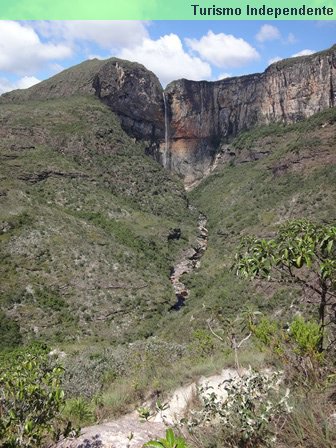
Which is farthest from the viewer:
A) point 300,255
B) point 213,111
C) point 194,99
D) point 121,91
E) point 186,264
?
point 213,111

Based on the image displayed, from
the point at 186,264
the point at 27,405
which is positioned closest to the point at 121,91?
the point at 186,264

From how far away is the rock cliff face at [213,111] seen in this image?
95.1 metres

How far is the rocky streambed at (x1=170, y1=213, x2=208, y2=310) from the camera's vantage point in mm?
50500

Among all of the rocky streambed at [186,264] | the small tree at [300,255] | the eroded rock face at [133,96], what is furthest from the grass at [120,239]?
the eroded rock face at [133,96]

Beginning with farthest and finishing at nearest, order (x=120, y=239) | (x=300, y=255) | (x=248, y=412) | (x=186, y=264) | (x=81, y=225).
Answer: (x=186, y=264)
(x=120, y=239)
(x=81, y=225)
(x=300, y=255)
(x=248, y=412)

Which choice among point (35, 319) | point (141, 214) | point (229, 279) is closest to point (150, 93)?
point (141, 214)

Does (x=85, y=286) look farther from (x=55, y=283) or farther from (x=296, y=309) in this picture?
(x=296, y=309)

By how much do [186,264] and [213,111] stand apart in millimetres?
61009

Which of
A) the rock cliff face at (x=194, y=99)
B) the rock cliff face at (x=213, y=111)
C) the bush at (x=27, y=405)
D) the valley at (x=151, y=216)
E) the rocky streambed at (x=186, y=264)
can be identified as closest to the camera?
the bush at (x=27, y=405)

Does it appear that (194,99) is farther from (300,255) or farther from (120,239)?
(300,255)

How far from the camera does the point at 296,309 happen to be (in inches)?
1230

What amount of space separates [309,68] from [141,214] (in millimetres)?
51051

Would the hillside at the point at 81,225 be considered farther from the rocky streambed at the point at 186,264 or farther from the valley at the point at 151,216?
the rocky streambed at the point at 186,264

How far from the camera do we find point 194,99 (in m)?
105
